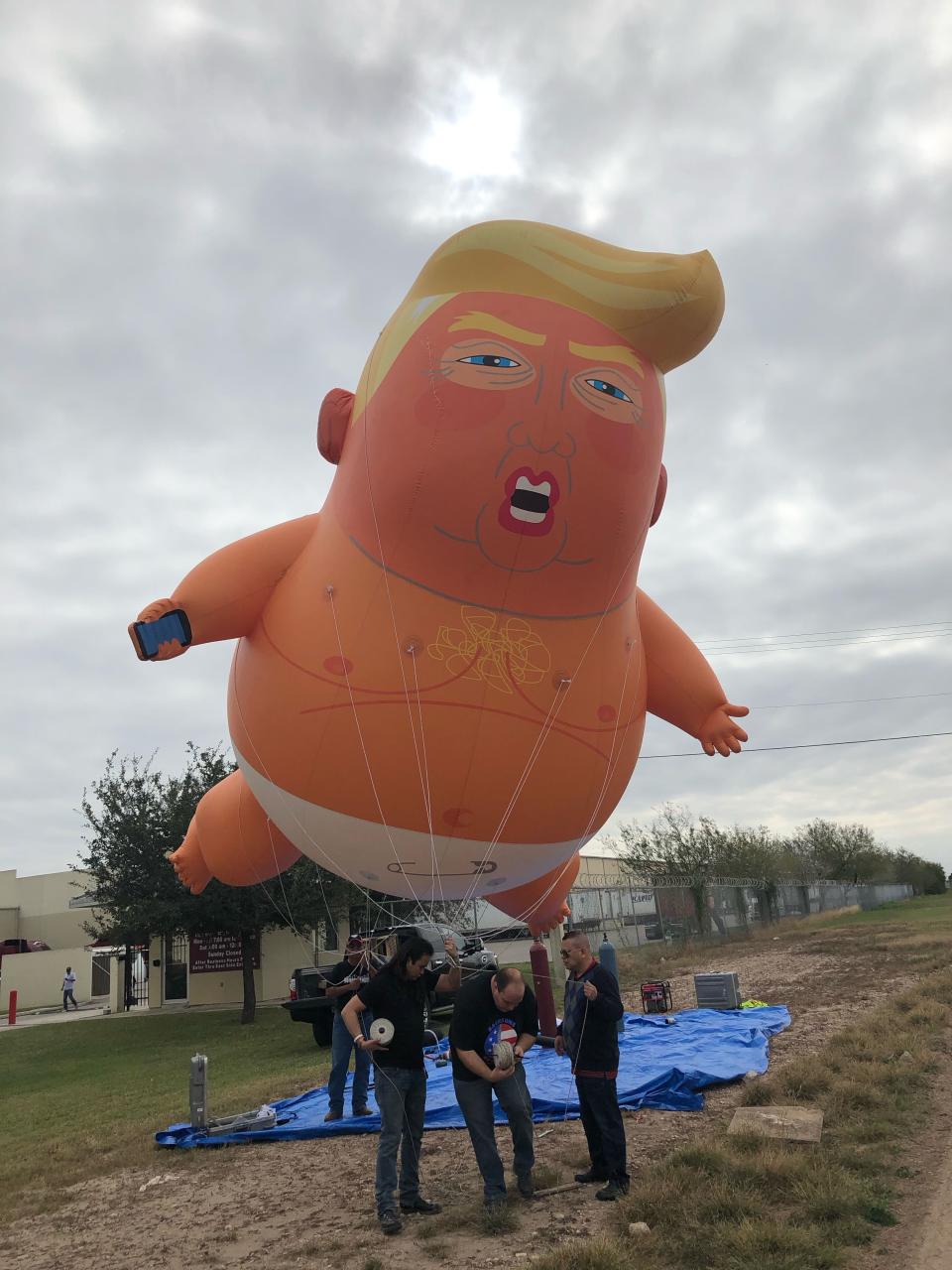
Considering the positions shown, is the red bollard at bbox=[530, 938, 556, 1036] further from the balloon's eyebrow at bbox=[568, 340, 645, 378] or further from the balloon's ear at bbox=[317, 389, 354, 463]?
the balloon's eyebrow at bbox=[568, 340, 645, 378]

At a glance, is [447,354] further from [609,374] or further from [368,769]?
[368,769]

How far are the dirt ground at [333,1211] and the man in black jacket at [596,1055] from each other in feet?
0.80

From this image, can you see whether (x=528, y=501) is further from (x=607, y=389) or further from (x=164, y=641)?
(x=164, y=641)

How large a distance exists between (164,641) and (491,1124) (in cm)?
368

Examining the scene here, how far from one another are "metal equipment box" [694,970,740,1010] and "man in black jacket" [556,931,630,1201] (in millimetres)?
7675

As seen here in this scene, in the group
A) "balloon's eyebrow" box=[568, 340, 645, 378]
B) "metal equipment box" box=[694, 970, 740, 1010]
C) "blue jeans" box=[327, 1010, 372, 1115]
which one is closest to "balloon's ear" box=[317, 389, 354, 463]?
"balloon's eyebrow" box=[568, 340, 645, 378]

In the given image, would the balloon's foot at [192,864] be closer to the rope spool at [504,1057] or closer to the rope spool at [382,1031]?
the rope spool at [382,1031]

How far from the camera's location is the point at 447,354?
5.75 meters

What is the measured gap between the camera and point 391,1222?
4852 mm

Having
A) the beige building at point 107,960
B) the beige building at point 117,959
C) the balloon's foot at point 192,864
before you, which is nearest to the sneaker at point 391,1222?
the balloon's foot at point 192,864

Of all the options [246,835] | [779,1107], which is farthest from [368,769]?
[779,1107]

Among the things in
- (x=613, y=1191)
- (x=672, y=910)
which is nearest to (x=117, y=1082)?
(x=613, y=1191)

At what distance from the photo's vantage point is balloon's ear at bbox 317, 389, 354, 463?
667 centimetres

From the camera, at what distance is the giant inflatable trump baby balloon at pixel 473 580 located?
18.7ft
